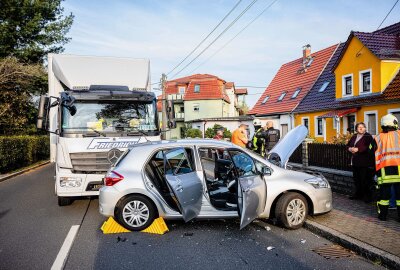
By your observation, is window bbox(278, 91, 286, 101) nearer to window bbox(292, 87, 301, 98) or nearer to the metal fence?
window bbox(292, 87, 301, 98)

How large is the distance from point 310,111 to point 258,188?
24.6 meters

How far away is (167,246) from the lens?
5.37 meters

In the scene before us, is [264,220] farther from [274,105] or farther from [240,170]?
[274,105]

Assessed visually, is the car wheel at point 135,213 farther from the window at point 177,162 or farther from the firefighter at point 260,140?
the firefighter at point 260,140

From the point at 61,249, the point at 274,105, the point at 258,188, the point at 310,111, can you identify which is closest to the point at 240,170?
the point at 258,188

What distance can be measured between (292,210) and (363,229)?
3.69 ft

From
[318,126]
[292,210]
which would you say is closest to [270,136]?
[292,210]

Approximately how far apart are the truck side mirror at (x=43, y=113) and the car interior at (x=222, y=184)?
11.2 feet

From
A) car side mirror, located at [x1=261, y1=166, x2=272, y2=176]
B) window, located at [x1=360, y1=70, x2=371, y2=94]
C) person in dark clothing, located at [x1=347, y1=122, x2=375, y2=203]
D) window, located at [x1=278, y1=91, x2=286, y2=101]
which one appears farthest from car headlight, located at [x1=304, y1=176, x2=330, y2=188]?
window, located at [x1=278, y1=91, x2=286, y2=101]

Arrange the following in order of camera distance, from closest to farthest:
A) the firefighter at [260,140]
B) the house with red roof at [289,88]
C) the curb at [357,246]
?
the curb at [357,246] < the firefighter at [260,140] < the house with red roof at [289,88]

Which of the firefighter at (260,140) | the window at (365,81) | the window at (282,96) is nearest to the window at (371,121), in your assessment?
the window at (365,81)

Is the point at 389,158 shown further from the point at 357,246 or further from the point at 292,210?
the point at 357,246

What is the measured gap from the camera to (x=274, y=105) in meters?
34.9

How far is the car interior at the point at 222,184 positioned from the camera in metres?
6.30
